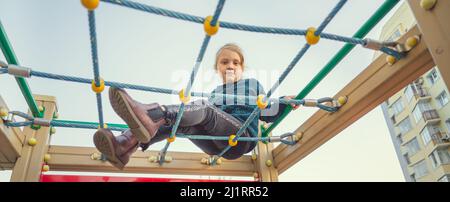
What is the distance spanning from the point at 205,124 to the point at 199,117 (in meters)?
0.09

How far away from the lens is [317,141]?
1568mm

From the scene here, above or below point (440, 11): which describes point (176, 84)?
above

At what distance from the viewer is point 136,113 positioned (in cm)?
103

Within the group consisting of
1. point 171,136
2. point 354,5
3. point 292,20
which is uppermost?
point 292,20

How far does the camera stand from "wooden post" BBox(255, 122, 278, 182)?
1.89 m

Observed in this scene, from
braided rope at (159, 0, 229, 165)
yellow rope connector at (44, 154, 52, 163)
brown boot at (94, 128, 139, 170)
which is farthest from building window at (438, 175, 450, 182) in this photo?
yellow rope connector at (44, 154, 52, 163)

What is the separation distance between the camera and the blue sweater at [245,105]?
156 cm

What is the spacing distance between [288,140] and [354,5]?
73 cm

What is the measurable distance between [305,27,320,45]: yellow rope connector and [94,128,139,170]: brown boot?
72 cm

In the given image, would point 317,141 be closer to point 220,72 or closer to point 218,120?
point 218,120

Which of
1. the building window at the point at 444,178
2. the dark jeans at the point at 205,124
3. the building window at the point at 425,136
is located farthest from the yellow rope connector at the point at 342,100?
the building window at the point at 425,136

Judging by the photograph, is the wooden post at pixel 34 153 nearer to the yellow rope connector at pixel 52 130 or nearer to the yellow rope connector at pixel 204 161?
the yellow rope connector at pixel 52 130

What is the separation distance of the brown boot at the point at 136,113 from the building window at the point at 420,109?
92.2 inches

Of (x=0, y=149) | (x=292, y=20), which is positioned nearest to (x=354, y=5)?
(x=292, y=20)
